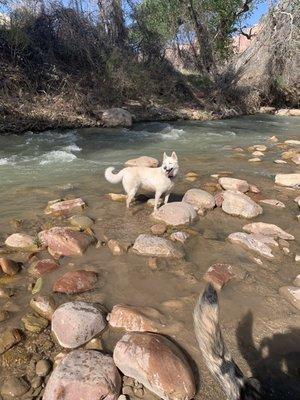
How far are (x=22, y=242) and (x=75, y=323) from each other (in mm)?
2105

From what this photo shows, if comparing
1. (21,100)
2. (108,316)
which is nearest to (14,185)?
(108,316)

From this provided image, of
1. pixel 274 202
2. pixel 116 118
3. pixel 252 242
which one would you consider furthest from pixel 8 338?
pixel 116 118

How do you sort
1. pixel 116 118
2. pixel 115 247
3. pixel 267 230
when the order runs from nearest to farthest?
1. pixel 115 247
2. pixel 267 230
3. pixel 116 118

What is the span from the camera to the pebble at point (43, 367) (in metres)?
3.06

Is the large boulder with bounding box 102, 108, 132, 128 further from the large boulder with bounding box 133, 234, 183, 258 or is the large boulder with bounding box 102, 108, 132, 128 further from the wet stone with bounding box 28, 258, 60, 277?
→ the wet stone with bounding box 28, 258, 60, 277

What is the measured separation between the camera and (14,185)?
795 centimetres

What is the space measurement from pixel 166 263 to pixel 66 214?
237cm

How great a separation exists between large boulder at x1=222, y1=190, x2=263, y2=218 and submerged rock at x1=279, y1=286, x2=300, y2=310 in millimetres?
2354

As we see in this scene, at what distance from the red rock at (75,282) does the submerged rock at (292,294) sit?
224cm

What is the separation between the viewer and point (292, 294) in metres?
4.29

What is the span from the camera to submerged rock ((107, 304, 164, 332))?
3.59 m

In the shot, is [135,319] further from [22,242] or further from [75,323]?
[22,242]

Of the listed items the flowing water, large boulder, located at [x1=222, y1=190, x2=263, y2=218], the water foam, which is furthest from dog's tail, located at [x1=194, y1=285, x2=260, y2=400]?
the water foam

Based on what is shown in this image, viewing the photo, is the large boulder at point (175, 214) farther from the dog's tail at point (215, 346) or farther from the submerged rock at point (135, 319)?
the dog's tail at point (215, 346)
